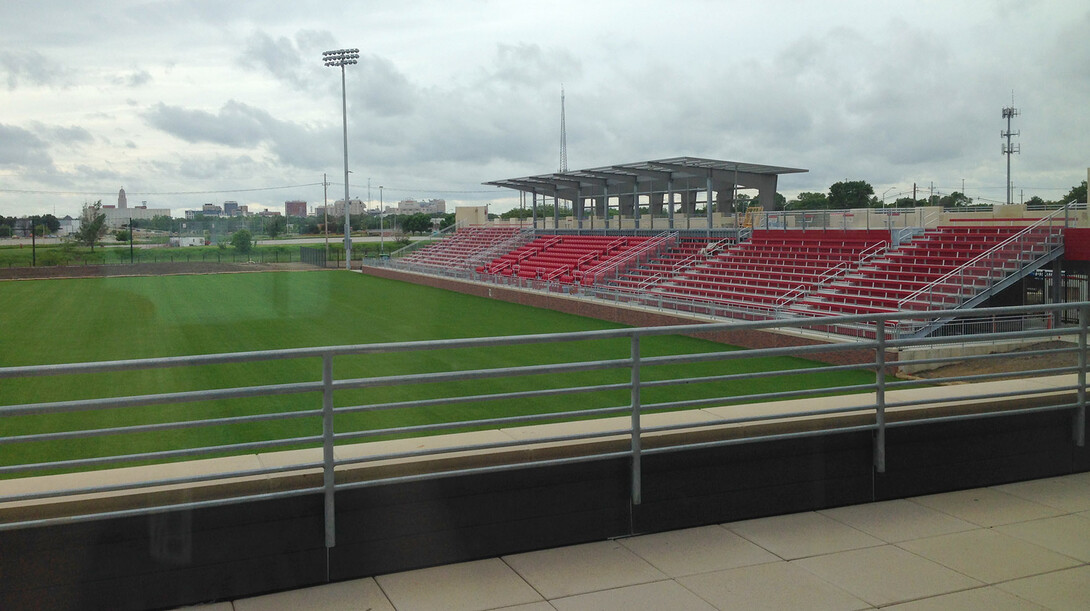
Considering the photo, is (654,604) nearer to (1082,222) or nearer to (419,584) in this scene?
(419,584)

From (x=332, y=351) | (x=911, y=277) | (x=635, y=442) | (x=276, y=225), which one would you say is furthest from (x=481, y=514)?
(x=276, y=225)

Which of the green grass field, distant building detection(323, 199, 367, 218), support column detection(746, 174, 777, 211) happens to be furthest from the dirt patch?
distant building detection(323, 199, 367, 218)

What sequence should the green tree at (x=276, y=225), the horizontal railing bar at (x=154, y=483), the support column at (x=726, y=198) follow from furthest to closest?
the green tree at (x=276, y=225) → the support column at (x=726, y=198) → the horizontal railing bar at (x=154, y=483)

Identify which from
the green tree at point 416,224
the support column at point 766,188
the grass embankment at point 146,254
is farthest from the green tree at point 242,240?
the green tree at point 416,224

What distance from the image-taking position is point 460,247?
52844 mm

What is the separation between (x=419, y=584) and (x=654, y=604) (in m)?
1.00

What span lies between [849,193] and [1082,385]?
61.1 meters

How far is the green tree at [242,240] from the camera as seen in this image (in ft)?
145

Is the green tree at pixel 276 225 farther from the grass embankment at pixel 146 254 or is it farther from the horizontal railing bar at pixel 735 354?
the horizontal railing bar at pixel 735 354

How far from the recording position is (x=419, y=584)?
3963mm

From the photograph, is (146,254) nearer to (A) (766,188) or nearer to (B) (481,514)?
(A) (766,188)

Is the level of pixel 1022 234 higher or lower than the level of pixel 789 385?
higher

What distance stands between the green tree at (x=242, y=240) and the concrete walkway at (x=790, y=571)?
4096 cm

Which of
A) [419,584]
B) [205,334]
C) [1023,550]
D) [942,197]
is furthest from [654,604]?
[942,197]
